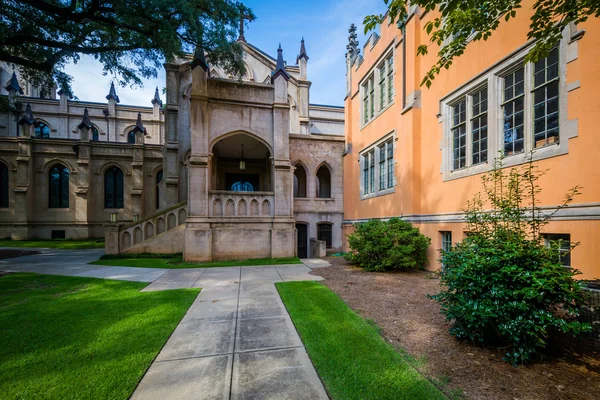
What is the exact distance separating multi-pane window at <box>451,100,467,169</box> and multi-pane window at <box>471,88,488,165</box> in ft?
0.83

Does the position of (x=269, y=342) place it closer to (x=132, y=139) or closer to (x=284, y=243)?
(x=284, y=243)

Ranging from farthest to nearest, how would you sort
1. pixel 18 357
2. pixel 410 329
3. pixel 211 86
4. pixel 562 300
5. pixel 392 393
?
pixel 211 86 < pixel 410 329 < pixel 18 357 < pixel 562 300 < pixel 392 393

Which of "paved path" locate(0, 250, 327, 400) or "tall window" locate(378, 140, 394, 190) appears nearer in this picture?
"paved path" locate(0, 250, 327, 400)

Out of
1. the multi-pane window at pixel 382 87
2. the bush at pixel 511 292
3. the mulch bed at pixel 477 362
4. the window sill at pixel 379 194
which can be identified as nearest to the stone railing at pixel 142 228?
the window sill at pixel 379 194

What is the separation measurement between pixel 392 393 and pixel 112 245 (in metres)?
13.5

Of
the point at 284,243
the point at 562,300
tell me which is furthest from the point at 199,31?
the point at 562,300

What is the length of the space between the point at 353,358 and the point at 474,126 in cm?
801

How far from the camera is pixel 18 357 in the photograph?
10.5 ft

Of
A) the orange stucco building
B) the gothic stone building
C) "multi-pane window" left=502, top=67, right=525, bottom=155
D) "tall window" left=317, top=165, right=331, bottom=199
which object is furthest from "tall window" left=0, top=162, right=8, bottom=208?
"multi-pane window" left=502, top=67, right=525, bottom=155

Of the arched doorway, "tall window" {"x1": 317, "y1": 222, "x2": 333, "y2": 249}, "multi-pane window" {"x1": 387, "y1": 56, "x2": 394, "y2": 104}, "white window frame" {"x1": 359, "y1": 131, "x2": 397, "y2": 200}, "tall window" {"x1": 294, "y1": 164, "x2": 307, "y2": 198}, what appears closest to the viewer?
"white window frame" {"x1": 359, "y1": 131, "x2": 397, "y2": 200}

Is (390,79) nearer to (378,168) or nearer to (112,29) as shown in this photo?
(378,168)

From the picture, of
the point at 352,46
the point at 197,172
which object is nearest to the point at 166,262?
the point at 197,172

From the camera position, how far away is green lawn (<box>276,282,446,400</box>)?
256 cm

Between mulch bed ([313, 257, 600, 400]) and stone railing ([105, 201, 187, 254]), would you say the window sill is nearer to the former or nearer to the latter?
mulch bed ([313, 257, 600, 400])
